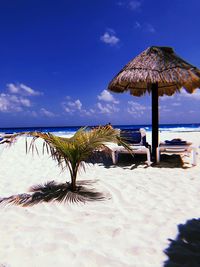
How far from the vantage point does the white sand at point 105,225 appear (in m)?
2.28

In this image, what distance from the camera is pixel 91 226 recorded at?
289 centimetres

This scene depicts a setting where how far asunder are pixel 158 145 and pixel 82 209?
422cm

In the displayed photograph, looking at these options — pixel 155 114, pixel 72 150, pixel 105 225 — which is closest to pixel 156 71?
pixel 155 114

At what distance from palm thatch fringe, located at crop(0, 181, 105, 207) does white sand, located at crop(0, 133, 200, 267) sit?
0.17 meters

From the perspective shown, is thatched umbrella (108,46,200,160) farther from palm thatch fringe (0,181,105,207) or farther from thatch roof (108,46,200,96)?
palm thatch fringe (0,181,105,207)

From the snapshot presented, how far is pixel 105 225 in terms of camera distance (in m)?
2.92

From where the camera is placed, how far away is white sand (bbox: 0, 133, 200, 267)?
7.47ft

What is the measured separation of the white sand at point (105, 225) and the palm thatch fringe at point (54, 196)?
0.17 m

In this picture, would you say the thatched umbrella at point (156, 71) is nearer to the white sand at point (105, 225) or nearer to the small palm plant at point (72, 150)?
the white sand at point (105, 225)

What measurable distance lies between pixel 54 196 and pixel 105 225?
1249mm

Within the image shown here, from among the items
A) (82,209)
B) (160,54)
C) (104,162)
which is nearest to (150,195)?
(82,209)

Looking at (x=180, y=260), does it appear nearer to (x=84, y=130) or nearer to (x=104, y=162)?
(x=84, y=130)

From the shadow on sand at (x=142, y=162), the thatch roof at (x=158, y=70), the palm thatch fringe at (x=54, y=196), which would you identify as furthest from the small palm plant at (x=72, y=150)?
the thatch roof at (x=158, y=70)

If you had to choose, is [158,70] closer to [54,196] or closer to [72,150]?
[72,150]
